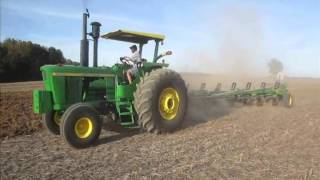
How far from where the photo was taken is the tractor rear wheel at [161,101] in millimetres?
9203

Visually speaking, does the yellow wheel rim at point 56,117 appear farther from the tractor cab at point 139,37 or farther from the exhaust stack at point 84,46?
the tractor cab at point 139,37

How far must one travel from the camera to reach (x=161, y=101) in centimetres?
981

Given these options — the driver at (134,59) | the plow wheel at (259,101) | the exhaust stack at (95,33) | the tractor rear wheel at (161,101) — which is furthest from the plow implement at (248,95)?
the exhaust stack at (95,33)

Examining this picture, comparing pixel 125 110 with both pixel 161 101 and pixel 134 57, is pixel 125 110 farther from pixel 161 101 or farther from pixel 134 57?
pixel 134 57

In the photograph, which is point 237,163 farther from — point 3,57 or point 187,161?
point 3,57

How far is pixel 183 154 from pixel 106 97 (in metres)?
3.03

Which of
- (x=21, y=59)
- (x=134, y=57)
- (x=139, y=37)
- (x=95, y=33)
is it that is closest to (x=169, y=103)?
(x=134, y=57)

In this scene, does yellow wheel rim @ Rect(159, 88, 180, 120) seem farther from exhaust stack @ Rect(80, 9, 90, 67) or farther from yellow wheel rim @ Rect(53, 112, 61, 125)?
yellow wheel rim @ Rect(53, 112, 61, 125)

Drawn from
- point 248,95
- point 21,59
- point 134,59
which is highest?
point 21,59

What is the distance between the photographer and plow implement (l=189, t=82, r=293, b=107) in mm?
13399

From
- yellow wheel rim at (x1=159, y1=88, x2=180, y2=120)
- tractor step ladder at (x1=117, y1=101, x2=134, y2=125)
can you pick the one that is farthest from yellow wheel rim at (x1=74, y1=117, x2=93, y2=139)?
yellow wheel rim at (x1=159, y1=88, x2=180, y2=120)

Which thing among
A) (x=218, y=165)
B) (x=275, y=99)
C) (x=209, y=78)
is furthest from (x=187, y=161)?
(x=209, y=78)

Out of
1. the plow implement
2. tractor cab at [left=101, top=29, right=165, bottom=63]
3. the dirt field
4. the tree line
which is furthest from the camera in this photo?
the tree line

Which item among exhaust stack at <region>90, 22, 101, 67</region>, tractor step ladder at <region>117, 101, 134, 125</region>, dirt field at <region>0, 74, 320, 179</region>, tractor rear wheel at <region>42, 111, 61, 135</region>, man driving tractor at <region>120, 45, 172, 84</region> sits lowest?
dirt field at <region>0, 74, 320, 179</region>
